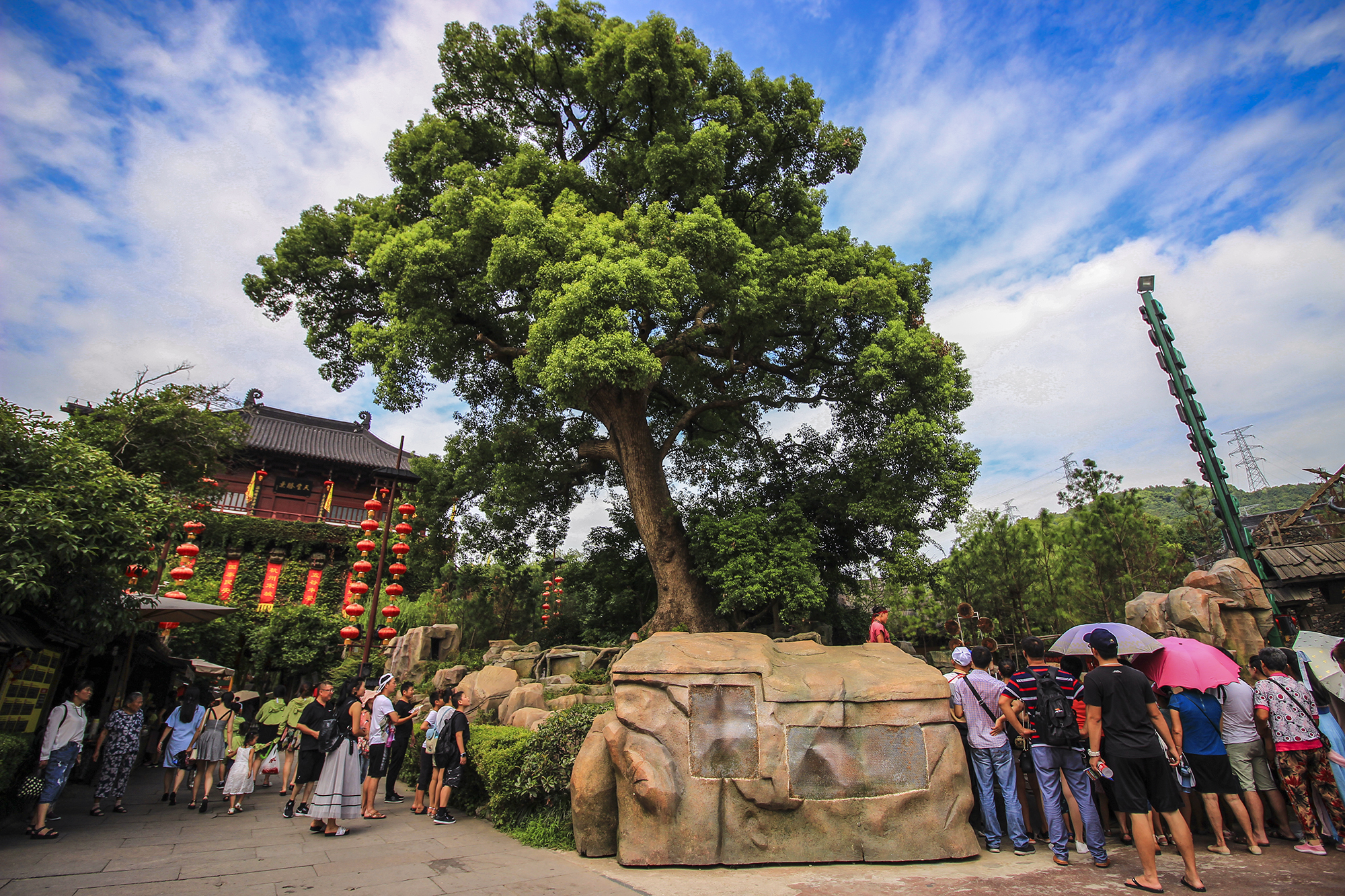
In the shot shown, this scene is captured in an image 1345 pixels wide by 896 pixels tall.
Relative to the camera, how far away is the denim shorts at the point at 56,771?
5.24 m

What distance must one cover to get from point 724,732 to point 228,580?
21.6m

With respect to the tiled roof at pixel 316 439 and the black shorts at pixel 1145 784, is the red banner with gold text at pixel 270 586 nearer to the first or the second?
the tiled roof at pixel 316 439

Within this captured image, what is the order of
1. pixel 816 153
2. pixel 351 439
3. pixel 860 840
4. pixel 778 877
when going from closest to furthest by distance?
pixel 778 877 → pixel 860 840 → pixel 816 153 → pixel 351 439

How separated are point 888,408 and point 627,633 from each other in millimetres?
8003

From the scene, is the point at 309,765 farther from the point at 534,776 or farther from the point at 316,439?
the point at 316,439

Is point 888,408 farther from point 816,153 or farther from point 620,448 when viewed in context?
point 816,153

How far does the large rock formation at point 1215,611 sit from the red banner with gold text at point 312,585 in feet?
75.5

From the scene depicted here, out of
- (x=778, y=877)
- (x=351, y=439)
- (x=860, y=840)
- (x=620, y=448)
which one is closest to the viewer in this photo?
(x=778, y=877)

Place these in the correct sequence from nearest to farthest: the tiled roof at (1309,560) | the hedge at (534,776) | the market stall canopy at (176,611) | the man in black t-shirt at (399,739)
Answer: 1. the hedge at (534,776)
2. the man in black t-shirt at (399,739)
3. the market stall canopy at (176,611)
4. the tiled roof at (1309,560)

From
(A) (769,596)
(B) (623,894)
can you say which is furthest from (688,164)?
(B) (623,894)

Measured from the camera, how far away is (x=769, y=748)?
181 inches

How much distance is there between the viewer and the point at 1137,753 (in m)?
3.83

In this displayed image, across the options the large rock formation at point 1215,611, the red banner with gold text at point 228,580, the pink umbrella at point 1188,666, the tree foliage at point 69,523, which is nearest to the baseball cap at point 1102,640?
the pink umbrella at point 1188,666

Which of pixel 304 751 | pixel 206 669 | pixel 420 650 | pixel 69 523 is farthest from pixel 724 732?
pixel 206 669
